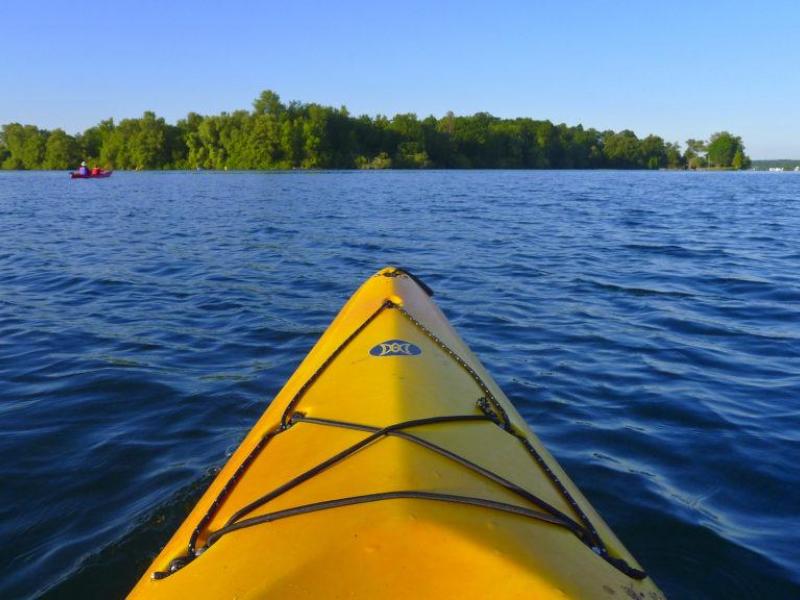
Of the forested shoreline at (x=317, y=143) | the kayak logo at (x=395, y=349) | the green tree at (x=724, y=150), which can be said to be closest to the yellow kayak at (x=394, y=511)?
the kayak logo at (x=395, y=349)

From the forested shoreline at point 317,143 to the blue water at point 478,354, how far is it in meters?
Answer: 65.4

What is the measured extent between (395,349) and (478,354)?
261 centimetres

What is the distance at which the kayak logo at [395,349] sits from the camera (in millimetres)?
3100

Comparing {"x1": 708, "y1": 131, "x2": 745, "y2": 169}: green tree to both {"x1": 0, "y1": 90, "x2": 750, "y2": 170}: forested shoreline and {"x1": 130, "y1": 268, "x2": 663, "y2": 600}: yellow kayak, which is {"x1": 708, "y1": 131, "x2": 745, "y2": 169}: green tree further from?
{"x1": 130, "y1": 268, "x2": 663, "y2": 600}: yellow kayak

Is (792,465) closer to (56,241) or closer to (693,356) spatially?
(693,356)

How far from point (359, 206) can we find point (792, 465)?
61.8 feet

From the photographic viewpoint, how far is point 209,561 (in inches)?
68.8

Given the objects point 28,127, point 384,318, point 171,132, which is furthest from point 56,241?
point 28,127

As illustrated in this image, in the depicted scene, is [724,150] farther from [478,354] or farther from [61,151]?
[478,354]

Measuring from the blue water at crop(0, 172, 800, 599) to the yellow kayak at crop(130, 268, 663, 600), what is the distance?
101 cm

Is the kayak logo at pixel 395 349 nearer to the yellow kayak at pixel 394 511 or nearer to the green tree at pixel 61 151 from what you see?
the yellow kayak at pixel 394 511

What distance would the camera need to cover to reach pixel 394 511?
164 centimetres

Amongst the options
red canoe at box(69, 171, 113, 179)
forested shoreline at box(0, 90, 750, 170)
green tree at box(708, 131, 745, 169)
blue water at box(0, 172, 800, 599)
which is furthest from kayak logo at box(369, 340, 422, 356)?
green tree at box(708, 131, 745, 169)

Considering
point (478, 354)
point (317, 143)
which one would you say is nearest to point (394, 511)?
point (478, 354)
